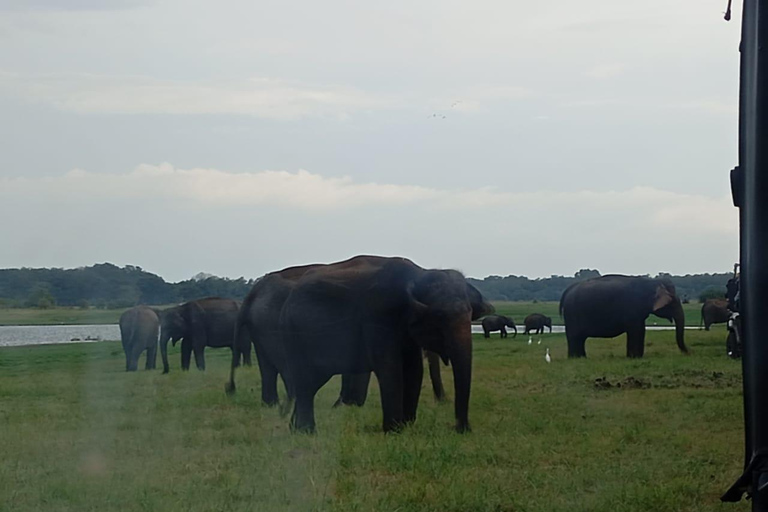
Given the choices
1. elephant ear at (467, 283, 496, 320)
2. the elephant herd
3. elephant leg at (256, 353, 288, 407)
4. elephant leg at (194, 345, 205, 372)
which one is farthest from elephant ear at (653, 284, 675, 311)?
elephant ear at (467, 283, 496, 320)

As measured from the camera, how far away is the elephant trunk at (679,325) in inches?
778

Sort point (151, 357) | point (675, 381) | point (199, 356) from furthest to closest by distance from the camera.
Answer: point (151, 357) → point (199, 356) → point (675, 381)

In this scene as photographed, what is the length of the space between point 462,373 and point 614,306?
1244 centimetres

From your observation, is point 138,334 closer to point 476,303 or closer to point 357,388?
point 357,388

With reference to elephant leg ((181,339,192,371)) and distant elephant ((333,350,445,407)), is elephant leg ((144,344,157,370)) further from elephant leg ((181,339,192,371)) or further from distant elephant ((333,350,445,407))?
distant elephant ((333,350,445,407))

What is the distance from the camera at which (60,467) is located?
26.9ft

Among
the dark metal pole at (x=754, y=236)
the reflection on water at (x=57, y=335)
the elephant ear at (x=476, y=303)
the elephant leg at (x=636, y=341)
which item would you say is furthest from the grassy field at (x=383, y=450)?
the reflection on water at (x=57, y=335)

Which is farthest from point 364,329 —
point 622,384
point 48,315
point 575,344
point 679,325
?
point 575,344

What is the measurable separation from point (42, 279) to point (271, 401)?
279 cm

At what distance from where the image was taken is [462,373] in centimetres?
936

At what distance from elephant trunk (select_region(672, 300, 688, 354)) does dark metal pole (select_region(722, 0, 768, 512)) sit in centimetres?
1565

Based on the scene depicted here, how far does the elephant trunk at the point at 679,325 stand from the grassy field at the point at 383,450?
4.92 meters

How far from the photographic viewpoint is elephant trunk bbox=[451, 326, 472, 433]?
9.38 m

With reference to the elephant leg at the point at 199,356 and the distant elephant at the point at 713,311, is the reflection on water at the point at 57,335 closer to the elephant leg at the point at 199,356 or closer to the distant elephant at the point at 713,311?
the elephant leg at the point at 199,356
